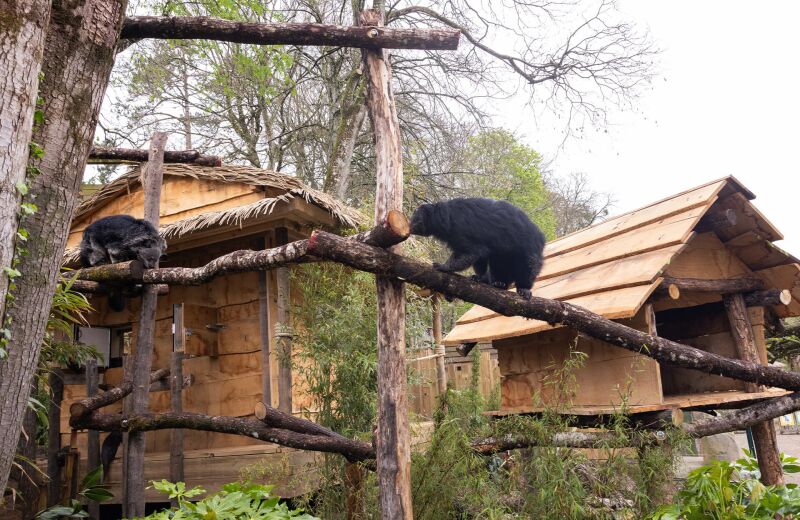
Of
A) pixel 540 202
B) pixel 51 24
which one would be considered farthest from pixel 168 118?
pixel 51 24

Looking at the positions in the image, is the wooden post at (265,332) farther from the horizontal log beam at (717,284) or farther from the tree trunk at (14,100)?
the tree trunk at (14,100)

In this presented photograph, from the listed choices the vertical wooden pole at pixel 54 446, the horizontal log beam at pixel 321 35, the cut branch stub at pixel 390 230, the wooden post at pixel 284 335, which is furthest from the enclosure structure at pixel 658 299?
the vertical wooden pole at pixel 54 446

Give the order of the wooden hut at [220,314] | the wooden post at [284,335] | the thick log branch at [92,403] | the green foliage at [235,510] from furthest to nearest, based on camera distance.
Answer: the wooden hut at [220,314]
the wooden post at [284,335]
the thick log branch at [92,403]
the green foliage at [235,510]

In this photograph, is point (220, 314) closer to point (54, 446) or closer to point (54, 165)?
point (54, 446)

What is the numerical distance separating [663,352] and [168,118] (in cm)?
1666

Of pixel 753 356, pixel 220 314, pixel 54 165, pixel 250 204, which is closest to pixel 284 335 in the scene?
pixel 250 204

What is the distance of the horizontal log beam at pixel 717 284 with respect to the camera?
5.32m

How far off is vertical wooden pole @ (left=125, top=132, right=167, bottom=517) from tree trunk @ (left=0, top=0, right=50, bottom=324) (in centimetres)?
374

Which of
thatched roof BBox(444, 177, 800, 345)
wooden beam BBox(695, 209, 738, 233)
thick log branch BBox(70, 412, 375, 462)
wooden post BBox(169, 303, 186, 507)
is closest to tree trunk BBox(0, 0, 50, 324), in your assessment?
thick log branch BBox(70, 412, 375, 462)

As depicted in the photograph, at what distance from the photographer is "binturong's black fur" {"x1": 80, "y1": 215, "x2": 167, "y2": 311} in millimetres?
6086

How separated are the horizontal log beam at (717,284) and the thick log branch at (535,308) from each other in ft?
2.59

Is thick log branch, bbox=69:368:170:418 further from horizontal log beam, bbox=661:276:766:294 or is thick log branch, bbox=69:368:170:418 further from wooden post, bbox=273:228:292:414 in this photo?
horizontal log beam, bbox=661:276:766:294

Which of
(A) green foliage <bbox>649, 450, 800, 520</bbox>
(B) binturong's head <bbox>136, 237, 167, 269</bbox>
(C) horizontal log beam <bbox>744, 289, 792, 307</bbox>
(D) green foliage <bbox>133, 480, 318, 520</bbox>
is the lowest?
(A) green foliage <bbox>649, 450, 800, 520</bbox>

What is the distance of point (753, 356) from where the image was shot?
577 cm
